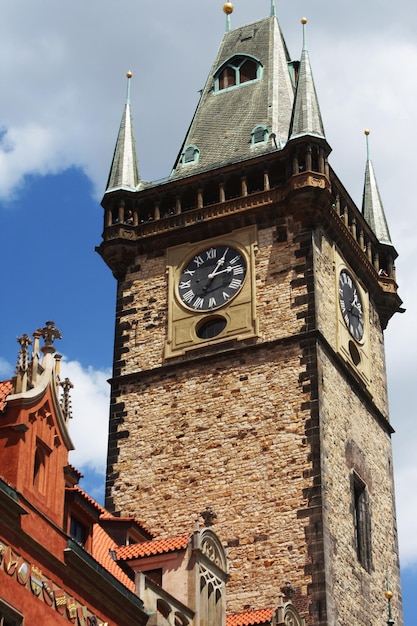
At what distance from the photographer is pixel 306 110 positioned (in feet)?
117

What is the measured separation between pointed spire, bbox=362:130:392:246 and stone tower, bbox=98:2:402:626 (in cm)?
19

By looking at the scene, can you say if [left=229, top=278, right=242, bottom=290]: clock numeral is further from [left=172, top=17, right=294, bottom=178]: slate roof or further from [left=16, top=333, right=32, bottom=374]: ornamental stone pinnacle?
[left=16, top=333, right=32, bottom=374]: ornamental stone pinnacle

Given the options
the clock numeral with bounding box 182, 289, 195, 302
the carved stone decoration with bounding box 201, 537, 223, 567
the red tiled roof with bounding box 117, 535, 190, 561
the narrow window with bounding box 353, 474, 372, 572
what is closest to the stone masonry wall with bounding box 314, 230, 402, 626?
the narrow window with bounding box 353, 474, 372, 572

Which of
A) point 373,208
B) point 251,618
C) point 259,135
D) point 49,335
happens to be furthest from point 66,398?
point 373,208

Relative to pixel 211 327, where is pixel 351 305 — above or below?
above

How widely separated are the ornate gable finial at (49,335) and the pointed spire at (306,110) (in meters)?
14.8

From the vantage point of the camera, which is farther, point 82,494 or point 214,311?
point 214,311

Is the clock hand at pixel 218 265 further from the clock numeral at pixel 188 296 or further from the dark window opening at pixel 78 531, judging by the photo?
the dark window opening at pixel 78 531

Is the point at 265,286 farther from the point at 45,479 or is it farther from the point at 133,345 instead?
the point at 45,479

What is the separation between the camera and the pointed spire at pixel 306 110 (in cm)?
3519

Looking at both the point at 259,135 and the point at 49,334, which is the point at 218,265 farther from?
the point at 49,334

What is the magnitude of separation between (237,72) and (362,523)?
13463mm

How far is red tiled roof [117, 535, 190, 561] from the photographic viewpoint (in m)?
23.7

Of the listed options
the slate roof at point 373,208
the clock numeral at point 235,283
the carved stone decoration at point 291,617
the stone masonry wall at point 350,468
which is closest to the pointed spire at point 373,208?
the slate roof at point 373,208
